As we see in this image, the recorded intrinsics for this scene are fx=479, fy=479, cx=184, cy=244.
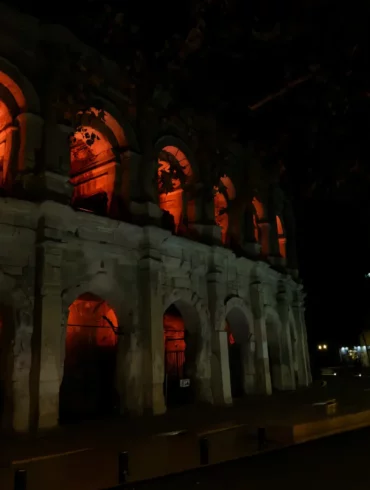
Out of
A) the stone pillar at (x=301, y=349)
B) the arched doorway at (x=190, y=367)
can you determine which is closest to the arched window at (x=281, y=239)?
the stone pillar at (x=301, y=349)

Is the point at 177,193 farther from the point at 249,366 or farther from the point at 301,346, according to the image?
the point at 301,346

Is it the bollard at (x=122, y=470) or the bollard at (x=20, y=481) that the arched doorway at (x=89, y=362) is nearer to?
the bollard at (x=122, y=470)

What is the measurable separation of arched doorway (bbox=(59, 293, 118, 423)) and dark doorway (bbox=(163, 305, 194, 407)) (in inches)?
72.3

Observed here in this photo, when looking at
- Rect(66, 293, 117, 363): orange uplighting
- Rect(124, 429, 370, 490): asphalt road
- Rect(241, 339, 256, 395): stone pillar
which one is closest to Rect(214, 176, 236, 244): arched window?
Rect(241, 339, 256, 395): stone pillar

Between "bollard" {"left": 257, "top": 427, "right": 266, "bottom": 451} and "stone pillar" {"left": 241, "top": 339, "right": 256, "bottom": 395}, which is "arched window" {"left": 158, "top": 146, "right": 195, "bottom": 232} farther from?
"bollard" {"left": 257, "top": 427, "right": 266, "bottom": 451}

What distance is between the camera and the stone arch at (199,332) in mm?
14114

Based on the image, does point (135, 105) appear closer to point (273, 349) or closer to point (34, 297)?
point (34, 297)

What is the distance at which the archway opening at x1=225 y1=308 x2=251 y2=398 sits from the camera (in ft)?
55.5

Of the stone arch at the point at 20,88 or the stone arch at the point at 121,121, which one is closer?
the stone arch at the point at 20,88

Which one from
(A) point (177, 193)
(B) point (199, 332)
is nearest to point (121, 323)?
(B) point (199, 332)

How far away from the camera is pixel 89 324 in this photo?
14172 millimetres

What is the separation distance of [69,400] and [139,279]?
151 inches

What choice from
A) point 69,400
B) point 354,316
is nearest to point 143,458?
point 69,400

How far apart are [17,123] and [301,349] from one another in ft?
49.8
